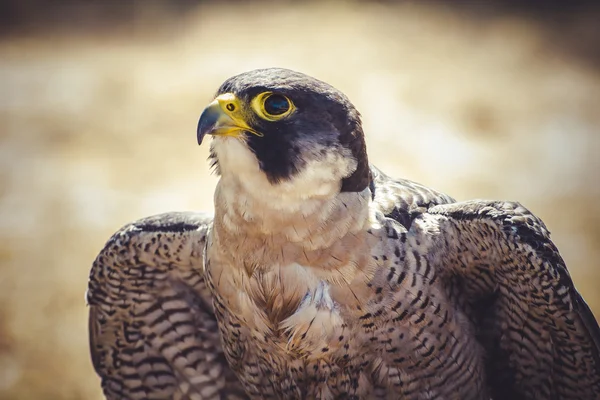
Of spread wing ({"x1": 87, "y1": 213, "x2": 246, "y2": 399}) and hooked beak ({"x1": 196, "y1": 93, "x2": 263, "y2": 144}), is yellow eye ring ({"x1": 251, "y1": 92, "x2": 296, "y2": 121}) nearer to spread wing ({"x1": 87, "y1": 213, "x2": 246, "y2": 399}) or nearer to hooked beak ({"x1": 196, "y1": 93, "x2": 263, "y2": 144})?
hooked beak ({"x1": 196, "y1": 93, "x2": 263, "y2": 144})

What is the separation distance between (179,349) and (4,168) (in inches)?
201

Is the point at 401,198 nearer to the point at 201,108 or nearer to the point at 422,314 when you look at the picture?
Result: the point at 422,314

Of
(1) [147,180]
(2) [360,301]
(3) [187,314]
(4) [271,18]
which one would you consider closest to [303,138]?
(2) [360,301]

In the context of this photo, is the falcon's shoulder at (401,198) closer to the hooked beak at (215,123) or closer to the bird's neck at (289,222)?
the bird's neck at (289,222)

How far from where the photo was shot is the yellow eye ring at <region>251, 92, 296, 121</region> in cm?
299

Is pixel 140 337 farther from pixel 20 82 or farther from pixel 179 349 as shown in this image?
pixel 20 82

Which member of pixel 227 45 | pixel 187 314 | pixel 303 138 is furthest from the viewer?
pixel 227 45

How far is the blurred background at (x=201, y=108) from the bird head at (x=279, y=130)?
3.54m

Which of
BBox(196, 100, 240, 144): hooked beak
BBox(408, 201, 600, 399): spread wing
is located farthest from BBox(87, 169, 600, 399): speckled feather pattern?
BBox(196, 100, 240, 144): hooked beak

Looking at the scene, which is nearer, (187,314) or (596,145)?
(187,314)

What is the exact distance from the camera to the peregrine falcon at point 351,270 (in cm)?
303

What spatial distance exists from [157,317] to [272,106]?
184 cm

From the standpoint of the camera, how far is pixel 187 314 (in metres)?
4.30

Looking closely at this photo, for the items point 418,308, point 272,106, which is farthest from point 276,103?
point 418,308
